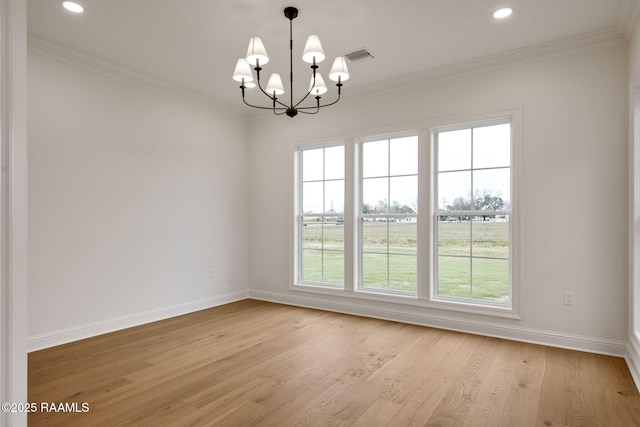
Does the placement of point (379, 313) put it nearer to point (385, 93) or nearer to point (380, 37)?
point (385, 93)

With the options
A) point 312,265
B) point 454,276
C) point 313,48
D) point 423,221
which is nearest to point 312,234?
point 312,265

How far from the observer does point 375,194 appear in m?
4.66

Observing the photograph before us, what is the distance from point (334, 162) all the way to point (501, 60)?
2.28m

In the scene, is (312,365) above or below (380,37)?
below

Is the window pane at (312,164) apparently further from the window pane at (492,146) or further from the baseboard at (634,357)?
the baseboard at (634,357)

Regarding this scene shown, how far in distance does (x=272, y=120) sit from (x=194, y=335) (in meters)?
3.21

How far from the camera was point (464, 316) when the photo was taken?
3.91m

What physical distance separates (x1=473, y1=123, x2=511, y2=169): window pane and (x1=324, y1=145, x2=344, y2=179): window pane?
5.60ft

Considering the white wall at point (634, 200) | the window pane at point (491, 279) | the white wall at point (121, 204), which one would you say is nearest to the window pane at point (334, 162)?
the white wall at point (121, 204)

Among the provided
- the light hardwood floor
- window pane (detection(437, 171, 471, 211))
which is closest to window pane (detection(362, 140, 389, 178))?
window pane (detection(437, 171, 471, 211))

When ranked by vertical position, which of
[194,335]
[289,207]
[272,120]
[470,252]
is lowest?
[194,335]

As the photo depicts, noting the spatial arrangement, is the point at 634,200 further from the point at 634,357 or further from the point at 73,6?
the point at 73,6

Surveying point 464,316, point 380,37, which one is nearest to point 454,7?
point 380,37

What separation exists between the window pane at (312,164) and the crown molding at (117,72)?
1276mm
